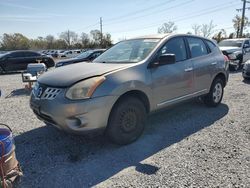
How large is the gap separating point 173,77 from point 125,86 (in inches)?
46.5

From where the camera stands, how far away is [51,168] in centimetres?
306

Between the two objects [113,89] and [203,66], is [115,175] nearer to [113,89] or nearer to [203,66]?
[113,89]

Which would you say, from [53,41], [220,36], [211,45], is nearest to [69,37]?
[53,41]

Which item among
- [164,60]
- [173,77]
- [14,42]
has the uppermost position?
[14,42]

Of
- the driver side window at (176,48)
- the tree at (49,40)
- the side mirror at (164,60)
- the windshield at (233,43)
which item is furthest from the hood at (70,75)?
the tree at (49,40)

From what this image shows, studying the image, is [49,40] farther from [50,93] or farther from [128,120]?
[128,120]

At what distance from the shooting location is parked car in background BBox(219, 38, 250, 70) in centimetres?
1196

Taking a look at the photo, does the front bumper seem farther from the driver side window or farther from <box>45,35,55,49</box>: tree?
<box>45,35,55,49</box>: tree

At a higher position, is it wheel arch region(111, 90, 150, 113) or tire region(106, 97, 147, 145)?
wheel arch region(111, 90, 150, 113)

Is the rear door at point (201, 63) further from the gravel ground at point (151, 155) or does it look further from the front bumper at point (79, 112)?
the front bumper at point (79, 112)

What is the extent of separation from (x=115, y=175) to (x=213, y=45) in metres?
4.04

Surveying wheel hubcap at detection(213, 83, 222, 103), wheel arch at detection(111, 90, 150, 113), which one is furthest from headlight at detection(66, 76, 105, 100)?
wheel hubcap at detection(213, 83, 222, 103)

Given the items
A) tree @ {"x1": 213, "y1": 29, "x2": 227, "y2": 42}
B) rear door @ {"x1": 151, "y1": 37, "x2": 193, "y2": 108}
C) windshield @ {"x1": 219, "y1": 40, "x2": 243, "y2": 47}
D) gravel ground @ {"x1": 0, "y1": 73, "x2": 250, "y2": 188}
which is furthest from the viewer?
tree @ {"x1": 213, "y1": 29, "x2": 227, "y2": 42}

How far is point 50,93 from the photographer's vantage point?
330 centimetres
